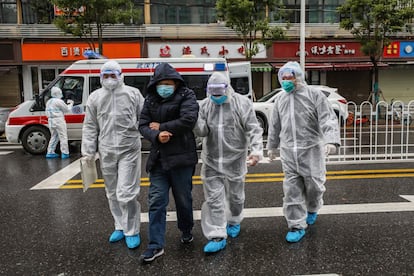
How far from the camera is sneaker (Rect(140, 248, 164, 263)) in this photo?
3613 millimetres

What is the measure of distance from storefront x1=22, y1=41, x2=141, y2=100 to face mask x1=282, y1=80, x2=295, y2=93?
50.5 ft

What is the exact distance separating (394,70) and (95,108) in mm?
19128

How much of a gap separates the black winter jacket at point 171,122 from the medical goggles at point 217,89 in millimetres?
187

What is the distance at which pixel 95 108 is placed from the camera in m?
4.05

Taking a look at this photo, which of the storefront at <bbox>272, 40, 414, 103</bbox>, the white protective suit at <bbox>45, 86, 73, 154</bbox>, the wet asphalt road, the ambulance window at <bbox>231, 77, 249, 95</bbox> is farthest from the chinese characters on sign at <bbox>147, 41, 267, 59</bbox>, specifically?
the wet asphalt road

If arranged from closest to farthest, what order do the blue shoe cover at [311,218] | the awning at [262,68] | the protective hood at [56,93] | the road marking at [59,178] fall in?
the blue shoe cover at [311,218] < the road marking at [59,178] < the protective hood at [56,93] < the awning at [262,68]

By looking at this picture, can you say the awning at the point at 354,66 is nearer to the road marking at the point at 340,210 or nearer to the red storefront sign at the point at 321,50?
the red storefront sign at the point at 321,50

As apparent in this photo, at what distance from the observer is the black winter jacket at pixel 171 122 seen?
3.63 m

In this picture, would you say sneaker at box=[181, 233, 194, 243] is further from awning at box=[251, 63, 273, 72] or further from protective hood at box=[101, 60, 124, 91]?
awning at box=[251, 63, 273, 72]

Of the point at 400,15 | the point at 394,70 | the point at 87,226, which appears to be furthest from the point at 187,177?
the point at 394,70

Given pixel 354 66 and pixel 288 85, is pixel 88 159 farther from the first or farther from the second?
pixel 354 66

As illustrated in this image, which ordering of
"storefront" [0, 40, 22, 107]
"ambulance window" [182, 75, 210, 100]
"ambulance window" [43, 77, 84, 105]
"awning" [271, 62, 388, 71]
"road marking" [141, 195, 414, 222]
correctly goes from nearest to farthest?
"road marking" [141, 195, 414, 222] → "ambulance window" [43, 77, 84, 105] → "ambulance window" [182, 75, 210, 100] → "storefront" [0, 40, 22, 107] → "awning" [271, 62, 388, 71]

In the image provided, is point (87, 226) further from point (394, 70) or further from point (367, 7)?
point (394, 70)

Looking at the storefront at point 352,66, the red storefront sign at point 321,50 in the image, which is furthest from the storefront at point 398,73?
the red storefront sign at point 321,50
